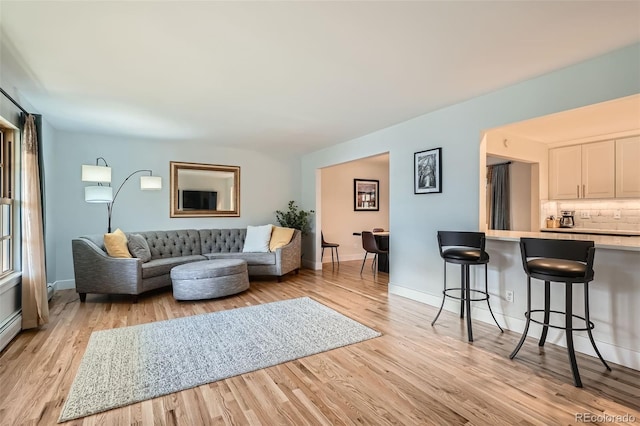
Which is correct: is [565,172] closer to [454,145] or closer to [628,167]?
[628,167]

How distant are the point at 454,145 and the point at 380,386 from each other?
2679 mm

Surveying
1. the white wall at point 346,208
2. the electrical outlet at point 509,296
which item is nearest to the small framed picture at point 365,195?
the white wall at point 346,208

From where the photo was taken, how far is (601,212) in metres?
4.66

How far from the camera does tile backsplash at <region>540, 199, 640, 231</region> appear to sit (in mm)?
4336

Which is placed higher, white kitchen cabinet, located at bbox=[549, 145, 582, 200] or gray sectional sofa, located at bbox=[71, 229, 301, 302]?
white kitchen cabinet, located at bbox=[549, 145, 582, 200]

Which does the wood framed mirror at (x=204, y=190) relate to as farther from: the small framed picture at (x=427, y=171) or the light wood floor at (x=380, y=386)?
the small framed picture at (x=427, y=171)

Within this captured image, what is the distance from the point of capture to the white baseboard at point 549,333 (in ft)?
7.63

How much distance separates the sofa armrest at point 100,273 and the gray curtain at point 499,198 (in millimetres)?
5924

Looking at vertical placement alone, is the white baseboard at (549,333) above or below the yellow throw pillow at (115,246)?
below

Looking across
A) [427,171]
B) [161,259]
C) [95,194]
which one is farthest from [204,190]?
[427,171]

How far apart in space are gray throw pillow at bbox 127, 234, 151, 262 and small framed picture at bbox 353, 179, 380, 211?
4561mm

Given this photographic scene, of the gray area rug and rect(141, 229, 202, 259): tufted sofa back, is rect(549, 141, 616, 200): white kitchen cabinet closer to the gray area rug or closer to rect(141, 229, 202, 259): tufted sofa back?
the gray area rug

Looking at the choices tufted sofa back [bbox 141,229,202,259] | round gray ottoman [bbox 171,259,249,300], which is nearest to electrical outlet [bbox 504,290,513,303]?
round gray ottoman [bbox 171,259,249,300]

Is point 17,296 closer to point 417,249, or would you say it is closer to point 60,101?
point 60,101
